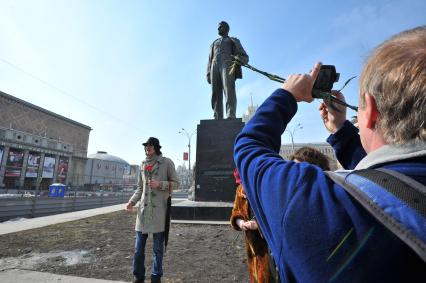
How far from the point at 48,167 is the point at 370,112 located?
221ft

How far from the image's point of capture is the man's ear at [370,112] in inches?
32.6

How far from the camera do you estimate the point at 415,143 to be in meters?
0.71

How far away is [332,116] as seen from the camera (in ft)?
4.83

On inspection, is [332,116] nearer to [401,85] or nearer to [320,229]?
[401,85]

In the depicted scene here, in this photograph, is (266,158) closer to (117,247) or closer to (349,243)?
(349,243)

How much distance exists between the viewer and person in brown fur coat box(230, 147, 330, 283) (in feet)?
7.41

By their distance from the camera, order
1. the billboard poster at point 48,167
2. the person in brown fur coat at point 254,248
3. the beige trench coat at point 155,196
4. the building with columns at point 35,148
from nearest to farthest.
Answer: the person in brown fur coat at point 254,248
the beige trench coat at point 155,196
the building with columns at point 35,148
the billboard poster at point 48,167

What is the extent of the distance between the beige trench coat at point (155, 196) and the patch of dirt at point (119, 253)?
2.51 feet

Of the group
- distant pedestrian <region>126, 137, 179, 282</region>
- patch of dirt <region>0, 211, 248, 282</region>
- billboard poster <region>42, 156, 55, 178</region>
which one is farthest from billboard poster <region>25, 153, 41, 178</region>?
distant pedestrian <region>126, 137, 179, 282</region>

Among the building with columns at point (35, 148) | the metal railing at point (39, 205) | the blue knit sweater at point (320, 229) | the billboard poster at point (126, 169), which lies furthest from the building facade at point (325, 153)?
the billboard poster at point (126, 169)

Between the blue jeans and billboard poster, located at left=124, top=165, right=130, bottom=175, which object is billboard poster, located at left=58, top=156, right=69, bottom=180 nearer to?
billboard poster, located at left=124, top=165, right=130, bottom=175

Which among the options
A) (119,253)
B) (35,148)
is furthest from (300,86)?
(35,148)

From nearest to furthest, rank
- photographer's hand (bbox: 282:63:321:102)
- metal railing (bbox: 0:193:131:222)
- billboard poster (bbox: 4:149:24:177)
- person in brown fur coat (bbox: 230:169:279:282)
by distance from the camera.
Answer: photographer's hand (bbox: 282:63:321:102) < person in brown fur coat (bbox: 230:169:279:282) < metal railing (bbox: 0:193:131:222) < billboard poster (bbox: 4:149:24:177)

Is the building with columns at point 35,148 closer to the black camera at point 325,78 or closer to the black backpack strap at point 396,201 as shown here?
the black camera at point 325,78
